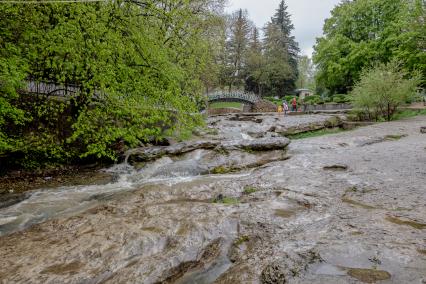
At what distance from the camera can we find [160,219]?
198 inches

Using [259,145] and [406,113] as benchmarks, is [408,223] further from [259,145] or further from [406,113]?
[406,113]

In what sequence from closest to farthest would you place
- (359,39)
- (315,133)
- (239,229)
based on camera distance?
(239,229) < (315,133) < (359,39)

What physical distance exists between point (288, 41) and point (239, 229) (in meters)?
51.0

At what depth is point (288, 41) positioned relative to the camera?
49469mm

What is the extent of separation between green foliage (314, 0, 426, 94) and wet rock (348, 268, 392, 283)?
94.9 ft

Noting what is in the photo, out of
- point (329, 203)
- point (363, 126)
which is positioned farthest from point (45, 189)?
point (363, 126)

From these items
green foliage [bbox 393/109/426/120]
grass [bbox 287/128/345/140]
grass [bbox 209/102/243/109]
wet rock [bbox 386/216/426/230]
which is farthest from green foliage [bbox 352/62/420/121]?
grass [bbox 209/102/243/109]

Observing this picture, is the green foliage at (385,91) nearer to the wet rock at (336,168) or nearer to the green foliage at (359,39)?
the green foliage at (359,39)

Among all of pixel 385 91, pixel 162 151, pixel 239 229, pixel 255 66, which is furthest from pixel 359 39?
pixel 239 229

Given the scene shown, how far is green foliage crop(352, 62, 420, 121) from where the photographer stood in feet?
57.3

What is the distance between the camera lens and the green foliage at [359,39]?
2849cm

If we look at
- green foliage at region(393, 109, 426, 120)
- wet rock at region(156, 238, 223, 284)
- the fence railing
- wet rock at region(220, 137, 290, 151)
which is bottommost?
wet rock at region(156, 238, 223, 284)

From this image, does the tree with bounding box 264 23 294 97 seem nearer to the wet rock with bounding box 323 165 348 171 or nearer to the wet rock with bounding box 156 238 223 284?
the wet rock with bounding box 323 165 348 171

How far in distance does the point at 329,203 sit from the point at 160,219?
3.27 m
